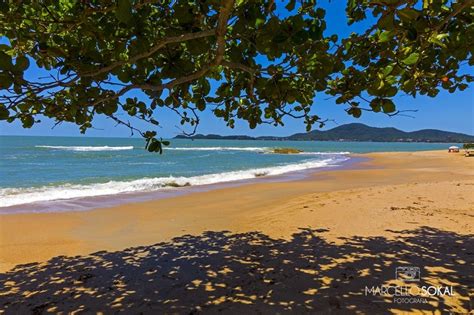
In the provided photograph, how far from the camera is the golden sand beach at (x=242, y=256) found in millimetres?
3721

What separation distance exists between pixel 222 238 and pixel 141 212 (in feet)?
13.6

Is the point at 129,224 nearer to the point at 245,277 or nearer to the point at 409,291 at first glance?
the point at 245,277

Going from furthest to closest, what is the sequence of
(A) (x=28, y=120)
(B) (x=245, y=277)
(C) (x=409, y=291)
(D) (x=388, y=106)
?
(B) (x=245, y=277)
(C) (x=409, y=291)
(A) (x=28, y=120)
(D) (x=388, y=106)

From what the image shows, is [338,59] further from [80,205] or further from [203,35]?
[80,205]

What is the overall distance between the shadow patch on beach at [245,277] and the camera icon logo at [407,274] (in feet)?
0.27

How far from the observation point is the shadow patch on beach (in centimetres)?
358

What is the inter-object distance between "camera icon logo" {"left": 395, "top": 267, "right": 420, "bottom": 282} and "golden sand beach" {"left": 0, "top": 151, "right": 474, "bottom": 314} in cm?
9

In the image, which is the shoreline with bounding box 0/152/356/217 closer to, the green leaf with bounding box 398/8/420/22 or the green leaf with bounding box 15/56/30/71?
the green leaf with bounding box 15/56/30/71

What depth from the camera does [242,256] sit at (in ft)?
16.9

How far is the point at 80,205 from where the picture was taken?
431 inches

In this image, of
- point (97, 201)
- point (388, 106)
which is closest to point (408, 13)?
point (388, 106)

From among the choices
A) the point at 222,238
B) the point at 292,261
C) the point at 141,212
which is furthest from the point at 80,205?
the point at 292,261

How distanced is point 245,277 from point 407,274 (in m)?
2.03

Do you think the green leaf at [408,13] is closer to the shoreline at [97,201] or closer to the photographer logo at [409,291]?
the photographer logo at [409,291]
